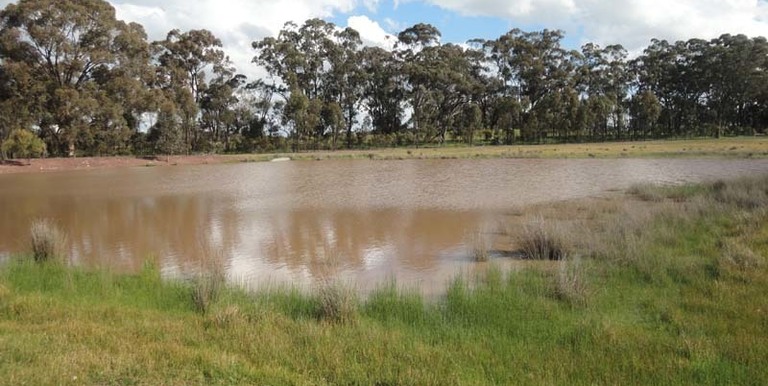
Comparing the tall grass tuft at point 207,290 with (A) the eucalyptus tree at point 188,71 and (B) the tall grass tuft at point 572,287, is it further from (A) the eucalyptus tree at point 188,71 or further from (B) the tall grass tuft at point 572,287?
(A) the eucalyptus tree at point 188,71

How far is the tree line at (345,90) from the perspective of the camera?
1918 inches

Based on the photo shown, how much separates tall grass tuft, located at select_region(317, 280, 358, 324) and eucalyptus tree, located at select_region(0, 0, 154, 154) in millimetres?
47583

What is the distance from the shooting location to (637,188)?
2209 centimetres

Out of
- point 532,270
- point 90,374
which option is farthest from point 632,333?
point 90,374

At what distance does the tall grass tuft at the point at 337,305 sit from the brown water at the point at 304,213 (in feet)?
5.57

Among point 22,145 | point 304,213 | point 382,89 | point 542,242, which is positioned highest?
point 382,89

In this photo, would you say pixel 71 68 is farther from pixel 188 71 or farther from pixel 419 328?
pixel 419 328

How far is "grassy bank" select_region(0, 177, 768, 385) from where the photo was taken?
5.14 meters

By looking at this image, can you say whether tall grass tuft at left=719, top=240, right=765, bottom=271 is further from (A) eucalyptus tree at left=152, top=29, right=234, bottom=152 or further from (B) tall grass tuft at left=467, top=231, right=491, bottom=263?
(A) eucalyptus tree at left=152, top=29, right=234, bottom=152

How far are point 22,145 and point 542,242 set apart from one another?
147ft

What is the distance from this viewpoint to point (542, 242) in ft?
36.1

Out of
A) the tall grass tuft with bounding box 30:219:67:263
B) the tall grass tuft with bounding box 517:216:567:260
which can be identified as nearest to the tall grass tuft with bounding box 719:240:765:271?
the tall grass tuft with bounding box 517:216:567:260

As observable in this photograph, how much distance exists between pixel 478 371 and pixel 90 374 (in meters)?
3.44

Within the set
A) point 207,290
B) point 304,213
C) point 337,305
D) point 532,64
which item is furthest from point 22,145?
point 532,64
